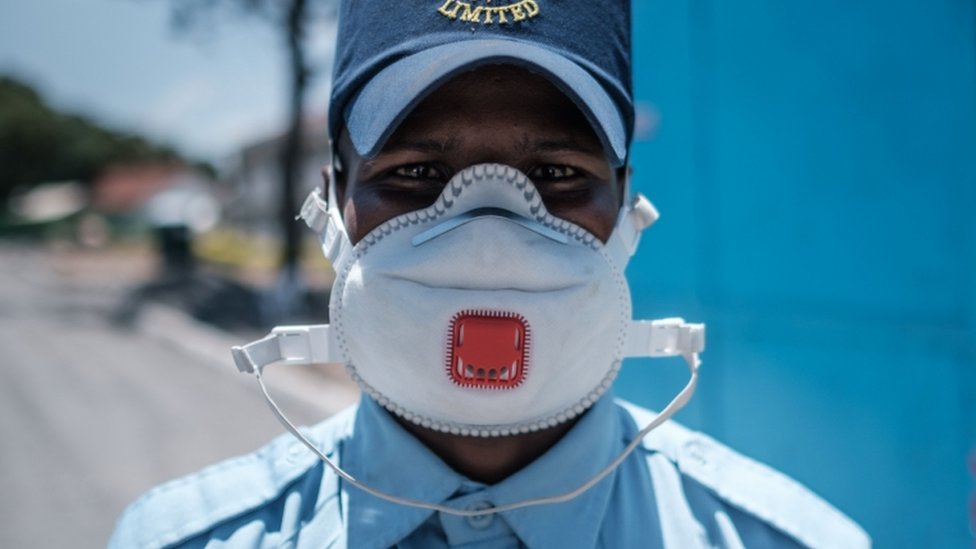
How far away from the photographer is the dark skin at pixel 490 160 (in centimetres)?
136

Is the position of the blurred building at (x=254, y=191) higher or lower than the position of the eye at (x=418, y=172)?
lower

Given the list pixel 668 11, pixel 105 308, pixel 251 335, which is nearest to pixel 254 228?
pixel 105 308

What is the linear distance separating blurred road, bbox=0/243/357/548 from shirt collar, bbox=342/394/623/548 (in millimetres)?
3875

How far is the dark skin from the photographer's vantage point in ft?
4.47

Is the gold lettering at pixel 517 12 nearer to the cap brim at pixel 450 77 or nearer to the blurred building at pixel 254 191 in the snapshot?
the cap brim at pixel 450 77

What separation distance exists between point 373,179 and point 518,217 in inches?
10.5

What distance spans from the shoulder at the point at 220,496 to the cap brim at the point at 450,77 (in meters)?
0.60

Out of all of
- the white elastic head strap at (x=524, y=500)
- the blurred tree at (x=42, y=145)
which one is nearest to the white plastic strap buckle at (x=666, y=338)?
the white elastic head strap at (x=524, y=500)

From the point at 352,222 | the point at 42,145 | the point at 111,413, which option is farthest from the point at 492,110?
the point at 42,145

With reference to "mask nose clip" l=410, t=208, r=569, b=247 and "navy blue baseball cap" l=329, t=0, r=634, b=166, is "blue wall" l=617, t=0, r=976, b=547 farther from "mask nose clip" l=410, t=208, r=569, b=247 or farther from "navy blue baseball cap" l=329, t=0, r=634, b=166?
"mask nose clip" l=410, t=208, r=569, b=247

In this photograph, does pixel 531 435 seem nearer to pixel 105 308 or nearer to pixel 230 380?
pixel 230 380

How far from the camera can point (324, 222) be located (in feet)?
5.08

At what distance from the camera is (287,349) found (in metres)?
1.50

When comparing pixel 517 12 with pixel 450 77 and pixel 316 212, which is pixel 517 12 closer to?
pixel 450 77
